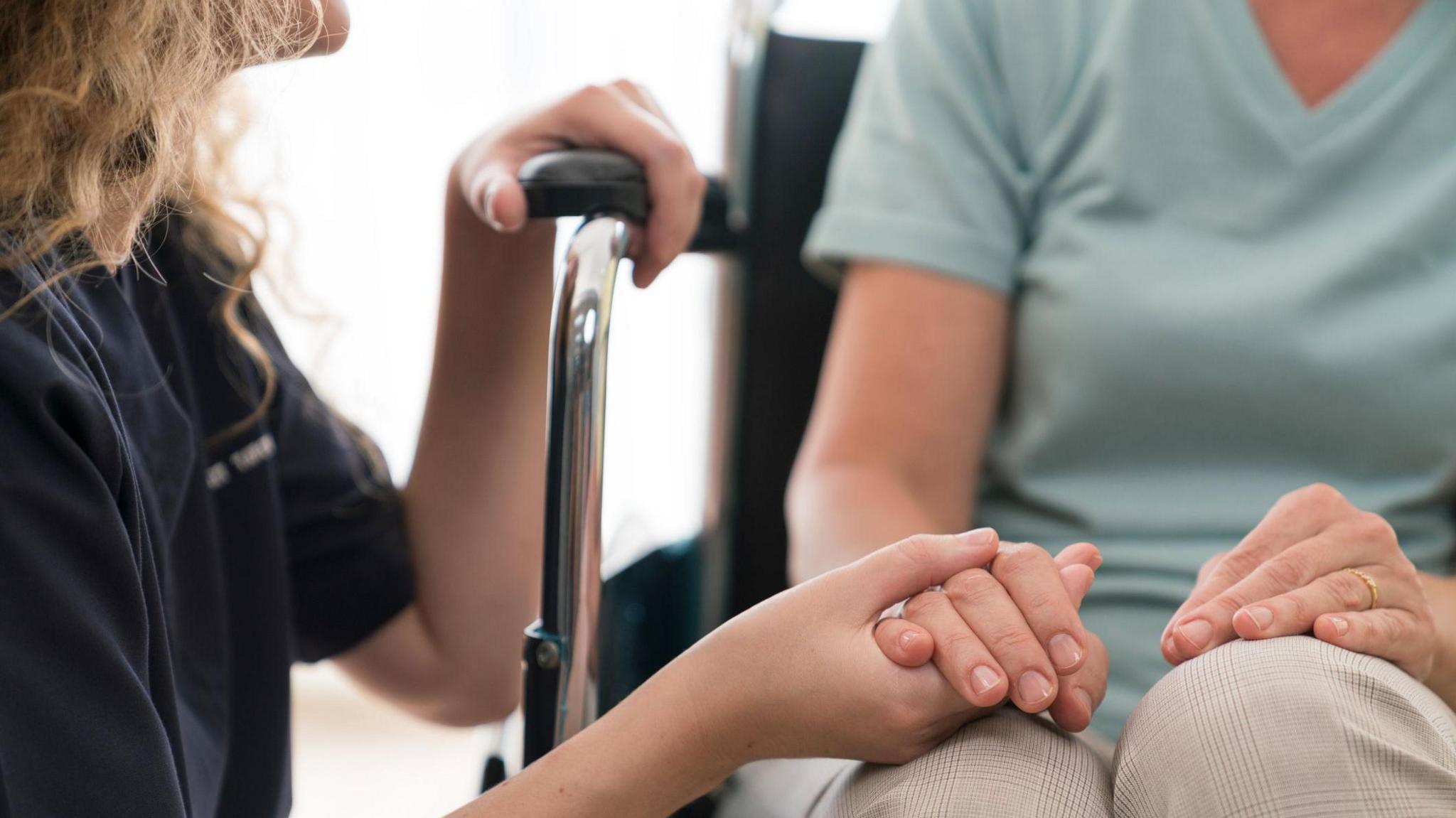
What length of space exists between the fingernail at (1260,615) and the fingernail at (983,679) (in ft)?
0.46

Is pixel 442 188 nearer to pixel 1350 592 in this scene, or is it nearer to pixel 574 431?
pixel 574 431

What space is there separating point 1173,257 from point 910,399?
0.22 metres

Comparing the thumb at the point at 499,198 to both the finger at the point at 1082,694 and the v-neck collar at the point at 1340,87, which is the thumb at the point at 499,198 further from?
the v-neck collar at the point at 1340,87

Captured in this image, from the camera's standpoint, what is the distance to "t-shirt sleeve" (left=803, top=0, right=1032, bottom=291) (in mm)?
958

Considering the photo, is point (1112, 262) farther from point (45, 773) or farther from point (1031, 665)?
point (45, 773)

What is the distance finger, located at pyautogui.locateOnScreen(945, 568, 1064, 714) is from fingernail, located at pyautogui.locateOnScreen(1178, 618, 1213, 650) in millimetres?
Answer: 75

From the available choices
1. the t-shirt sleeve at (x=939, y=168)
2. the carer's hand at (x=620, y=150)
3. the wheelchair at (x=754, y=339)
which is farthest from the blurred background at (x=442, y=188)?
the carer's hand at (x=620, y=150)

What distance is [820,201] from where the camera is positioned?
121 centimetres

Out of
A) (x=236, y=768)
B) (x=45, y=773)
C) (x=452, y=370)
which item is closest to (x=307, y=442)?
(x=452, y=370)

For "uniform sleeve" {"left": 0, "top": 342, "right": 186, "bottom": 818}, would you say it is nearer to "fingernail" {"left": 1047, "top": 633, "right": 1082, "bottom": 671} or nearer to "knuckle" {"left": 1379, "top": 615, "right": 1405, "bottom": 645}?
"fingernail" {"left": 1047, "top": 633, "right": 1082, "bottom": 671}

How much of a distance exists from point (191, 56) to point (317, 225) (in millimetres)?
1041

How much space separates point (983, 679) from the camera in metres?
0.55

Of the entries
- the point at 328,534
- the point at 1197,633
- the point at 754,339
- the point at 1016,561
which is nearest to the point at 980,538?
the point at 1016,561

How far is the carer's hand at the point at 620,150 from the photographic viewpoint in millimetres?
738
